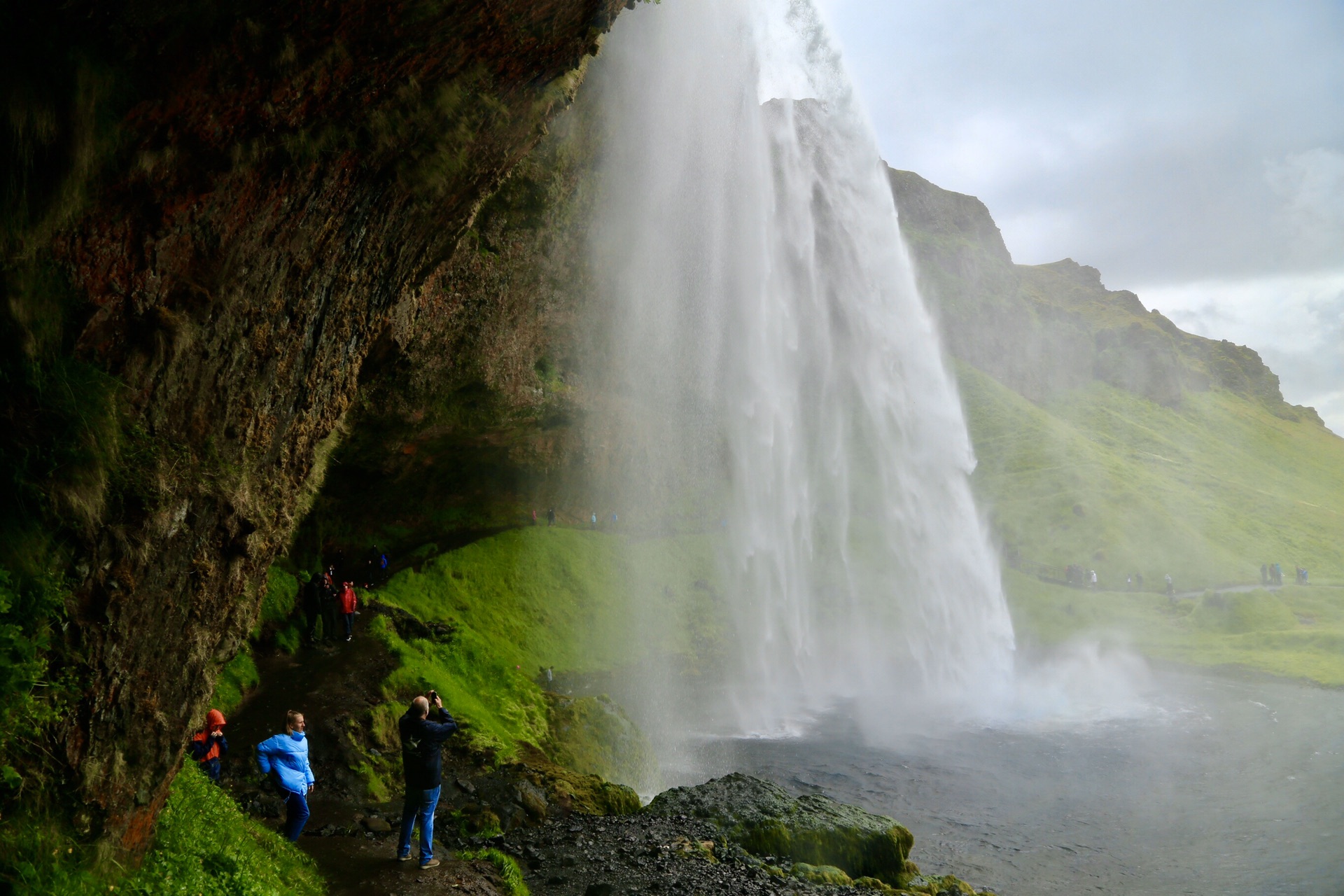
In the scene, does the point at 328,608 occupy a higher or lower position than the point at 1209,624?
lower

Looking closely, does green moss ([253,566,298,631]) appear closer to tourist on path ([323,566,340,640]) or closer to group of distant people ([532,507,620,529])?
tourist on path ([323,566,340,640])

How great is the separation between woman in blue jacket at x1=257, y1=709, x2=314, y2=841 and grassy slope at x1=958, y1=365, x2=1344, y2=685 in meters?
34.6

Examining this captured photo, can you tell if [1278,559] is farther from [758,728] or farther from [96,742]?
[96,742]

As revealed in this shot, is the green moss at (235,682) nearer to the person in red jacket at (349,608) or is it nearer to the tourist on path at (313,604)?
the tourist on path at (313,604)

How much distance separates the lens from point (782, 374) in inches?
1129

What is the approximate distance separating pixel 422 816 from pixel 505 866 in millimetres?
1394

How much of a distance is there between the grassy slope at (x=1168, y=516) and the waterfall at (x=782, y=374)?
9847 millimetres

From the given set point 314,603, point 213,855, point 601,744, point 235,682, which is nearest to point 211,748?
point 213,855

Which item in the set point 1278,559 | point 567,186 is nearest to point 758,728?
point 567,186

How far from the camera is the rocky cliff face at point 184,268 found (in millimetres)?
4297

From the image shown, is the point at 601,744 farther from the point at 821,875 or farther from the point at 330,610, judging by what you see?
the point at 821,875

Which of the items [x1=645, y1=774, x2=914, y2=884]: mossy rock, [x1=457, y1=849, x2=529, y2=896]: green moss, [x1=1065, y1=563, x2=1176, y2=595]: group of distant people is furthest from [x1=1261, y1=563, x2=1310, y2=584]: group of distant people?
[x1=457, y1=849, x2=529, y2=896]: green moss

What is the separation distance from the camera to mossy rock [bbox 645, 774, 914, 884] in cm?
1196

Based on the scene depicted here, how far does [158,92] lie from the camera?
453 cm
